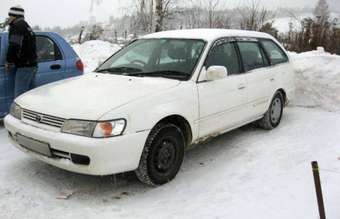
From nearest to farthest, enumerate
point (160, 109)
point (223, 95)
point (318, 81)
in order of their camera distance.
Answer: point (160, 109), point (223, 95), point (318, 81)

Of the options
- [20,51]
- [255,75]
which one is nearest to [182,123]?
[255,75]

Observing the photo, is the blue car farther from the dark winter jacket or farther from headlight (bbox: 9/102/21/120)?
headlight (bbox: 9/102/21/120)

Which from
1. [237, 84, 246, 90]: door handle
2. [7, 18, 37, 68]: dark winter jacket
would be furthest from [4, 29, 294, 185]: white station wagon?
[7, 18, 37, 68]: dark winter jacket

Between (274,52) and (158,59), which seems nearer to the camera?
(158,59)

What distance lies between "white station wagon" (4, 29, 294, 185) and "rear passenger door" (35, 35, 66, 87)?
1297 mm

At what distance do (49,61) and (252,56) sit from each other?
3.13 metres

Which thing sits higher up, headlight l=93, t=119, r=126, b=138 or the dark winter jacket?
the dark winter jacket

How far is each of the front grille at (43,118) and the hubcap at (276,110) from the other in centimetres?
356

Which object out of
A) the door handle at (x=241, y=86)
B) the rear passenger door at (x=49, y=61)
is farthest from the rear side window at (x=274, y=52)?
the rear passenger door at (x=49, y=61)

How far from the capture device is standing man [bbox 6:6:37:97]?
5.58 m

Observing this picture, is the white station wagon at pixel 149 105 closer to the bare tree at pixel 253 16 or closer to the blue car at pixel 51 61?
the blue car at pixel 51 61

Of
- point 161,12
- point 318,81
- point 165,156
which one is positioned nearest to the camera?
point 165,156

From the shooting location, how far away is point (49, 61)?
6.32 meters

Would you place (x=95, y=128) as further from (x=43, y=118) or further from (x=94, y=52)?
(x=94, y=52)
